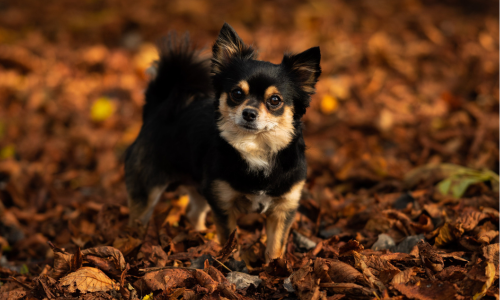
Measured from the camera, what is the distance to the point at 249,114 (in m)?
3.25

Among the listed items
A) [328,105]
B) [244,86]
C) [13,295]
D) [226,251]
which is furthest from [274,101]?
[328,105]

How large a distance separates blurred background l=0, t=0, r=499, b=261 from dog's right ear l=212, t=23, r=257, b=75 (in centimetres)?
140

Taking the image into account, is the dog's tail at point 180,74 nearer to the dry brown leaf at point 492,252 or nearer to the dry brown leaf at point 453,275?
the dry brown leaf at point 453,275

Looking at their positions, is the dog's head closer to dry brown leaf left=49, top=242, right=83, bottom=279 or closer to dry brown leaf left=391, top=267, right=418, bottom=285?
dry brown leaf left=391, top=267, right=418, bottom=285

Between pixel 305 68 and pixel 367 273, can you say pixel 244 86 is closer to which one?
pixel 305 68

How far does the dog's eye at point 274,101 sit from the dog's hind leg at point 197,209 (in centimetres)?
156

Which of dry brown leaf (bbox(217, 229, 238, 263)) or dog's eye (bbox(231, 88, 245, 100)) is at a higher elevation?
dog's eye (bbox(231, 88, 245, 100))

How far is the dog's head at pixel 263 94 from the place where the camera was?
3361mm

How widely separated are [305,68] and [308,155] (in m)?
2.67

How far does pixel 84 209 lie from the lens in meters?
5.13

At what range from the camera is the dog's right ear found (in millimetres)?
3648

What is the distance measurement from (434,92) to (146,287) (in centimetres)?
597

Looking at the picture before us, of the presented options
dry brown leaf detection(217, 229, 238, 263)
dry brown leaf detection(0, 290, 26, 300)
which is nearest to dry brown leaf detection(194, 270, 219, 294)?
dry brown leaf detection(217, 229, 238, 263)

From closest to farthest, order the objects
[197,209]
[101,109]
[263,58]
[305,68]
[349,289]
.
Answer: [349,289]
[305,68]
[197,209]
[263,58]
[101,109]
